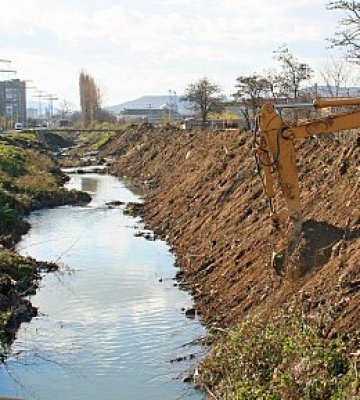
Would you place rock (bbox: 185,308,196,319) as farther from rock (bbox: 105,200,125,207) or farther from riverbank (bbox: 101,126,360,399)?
rock (bbox: 105,200,125,207)

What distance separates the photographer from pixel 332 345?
437 inches

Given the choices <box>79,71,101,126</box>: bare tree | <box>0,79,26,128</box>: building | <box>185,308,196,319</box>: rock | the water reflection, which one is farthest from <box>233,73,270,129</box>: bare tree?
<box>0,79,26,128</box>: building

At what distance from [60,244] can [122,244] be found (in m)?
2.47

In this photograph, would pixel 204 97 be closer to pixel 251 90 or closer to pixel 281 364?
pixel 251 90

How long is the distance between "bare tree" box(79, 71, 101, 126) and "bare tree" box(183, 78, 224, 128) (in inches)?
2432

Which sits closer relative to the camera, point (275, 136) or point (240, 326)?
point (240, 326)

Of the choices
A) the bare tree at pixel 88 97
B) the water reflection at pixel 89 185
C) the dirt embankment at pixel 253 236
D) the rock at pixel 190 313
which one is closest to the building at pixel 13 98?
the bare tree at pixel 88 97

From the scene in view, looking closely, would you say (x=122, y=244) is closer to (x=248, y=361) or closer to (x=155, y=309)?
(x=155, y=309)

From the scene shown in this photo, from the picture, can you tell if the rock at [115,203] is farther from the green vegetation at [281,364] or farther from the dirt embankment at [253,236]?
the green vegetation at [281,364]

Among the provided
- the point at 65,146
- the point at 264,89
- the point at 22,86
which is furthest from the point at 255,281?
the point at 22,86

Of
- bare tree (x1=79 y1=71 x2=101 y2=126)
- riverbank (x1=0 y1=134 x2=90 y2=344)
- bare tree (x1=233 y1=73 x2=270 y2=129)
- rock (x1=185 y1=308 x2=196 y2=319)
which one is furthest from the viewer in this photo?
bare tree (x1=79 y1=71 x2=101 y2=126)

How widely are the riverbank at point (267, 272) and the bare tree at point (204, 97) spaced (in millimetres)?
34672

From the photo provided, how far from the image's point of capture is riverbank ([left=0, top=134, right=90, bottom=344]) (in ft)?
58.8

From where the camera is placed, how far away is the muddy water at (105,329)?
13.8m
